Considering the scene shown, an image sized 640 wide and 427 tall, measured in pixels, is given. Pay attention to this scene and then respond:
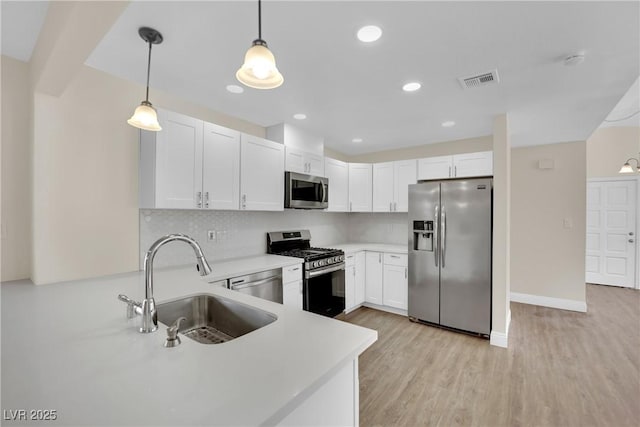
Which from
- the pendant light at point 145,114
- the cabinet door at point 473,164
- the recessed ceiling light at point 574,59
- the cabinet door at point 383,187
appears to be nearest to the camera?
the pendant light at point 145,114

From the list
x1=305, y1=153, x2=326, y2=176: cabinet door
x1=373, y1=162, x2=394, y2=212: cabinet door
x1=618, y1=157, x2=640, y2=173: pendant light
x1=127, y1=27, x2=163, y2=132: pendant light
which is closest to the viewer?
x1=127, y1=27, x2=163, y2=132: pendant light

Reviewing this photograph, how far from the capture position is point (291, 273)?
118 inches

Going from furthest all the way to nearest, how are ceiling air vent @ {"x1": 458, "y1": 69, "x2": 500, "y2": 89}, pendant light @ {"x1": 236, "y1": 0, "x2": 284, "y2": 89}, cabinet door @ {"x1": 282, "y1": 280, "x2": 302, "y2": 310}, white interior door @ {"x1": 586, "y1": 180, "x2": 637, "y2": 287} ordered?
white interior door @ {"x1": 586, "y1": 180, "x2": 637, "y2": 287} < cabinet door @ {"x1": 282, "y1": 280, "x2": 302, "y2": 310} < ceiling air vent @ {"x1": 458, "y1": 69, "x2": 500, "y2": 89} < pendant light @ {"x1": 236, "y1": 0, "x2": 284, "y2": 89}

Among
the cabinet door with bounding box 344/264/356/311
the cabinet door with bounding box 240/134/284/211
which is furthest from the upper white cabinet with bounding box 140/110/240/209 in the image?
the cabinet door with bounding box 344/264/356/311

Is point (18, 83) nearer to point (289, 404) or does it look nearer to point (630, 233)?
point (289, 404)

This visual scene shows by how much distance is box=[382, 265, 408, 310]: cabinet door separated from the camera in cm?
383

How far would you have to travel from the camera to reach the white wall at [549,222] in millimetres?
4105

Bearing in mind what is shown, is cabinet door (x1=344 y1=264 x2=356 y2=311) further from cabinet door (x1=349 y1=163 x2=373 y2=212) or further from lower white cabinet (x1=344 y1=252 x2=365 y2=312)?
cabinet door (x1=349 y1=163 x2=373 y2=212)

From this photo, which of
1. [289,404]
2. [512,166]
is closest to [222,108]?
[289,404]

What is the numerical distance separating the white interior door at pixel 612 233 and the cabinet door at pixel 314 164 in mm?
5572

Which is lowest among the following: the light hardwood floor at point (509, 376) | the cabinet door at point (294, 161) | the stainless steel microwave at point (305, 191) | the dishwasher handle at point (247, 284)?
the light hardwood floor at point (509, 376)

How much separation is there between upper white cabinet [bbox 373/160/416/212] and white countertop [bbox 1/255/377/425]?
3.13m

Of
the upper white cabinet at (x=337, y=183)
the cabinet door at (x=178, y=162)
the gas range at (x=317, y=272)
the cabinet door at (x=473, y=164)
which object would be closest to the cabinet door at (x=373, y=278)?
the gas range at (x=317, y=272)

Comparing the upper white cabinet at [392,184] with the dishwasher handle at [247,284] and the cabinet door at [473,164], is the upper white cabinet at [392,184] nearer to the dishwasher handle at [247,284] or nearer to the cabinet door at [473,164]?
the cabinet door at [473,164]
